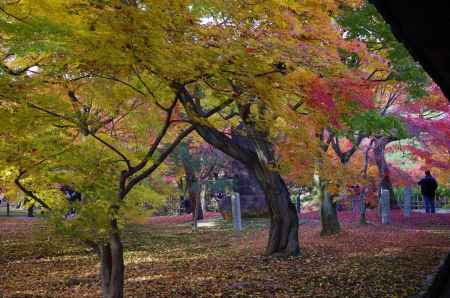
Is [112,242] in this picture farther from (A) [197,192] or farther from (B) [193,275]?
(A) [197,192]

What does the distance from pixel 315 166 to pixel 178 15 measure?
735 cm

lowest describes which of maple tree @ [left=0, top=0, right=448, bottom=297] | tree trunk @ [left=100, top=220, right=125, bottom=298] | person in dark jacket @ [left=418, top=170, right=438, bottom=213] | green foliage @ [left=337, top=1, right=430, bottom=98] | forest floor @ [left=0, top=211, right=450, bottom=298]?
forest floor @ [left=0, top=211, right=450, bottom=298]

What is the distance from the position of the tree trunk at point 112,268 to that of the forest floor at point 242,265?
704 mm

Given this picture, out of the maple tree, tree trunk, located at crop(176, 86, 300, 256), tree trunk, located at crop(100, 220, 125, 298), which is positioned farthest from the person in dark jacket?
tree trunk, located at crop(100, 220, 125, 298)

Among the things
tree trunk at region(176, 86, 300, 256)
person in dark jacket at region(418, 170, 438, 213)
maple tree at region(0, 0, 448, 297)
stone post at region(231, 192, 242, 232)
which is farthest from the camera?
person in dark jacket at region(418, 170, 438, 213)

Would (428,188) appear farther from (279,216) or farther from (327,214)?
(279,216)

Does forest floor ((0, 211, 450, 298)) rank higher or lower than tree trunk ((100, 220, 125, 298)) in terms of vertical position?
lower

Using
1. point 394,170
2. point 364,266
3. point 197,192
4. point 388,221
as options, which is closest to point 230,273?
point 364,266

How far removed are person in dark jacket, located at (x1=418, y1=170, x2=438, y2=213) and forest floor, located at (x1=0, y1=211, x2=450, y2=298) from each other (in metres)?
2.11

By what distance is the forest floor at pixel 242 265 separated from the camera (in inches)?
329

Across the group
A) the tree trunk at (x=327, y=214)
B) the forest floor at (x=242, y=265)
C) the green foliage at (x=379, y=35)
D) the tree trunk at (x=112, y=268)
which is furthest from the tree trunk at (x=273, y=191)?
the tree trunk at (x=112, y=268)

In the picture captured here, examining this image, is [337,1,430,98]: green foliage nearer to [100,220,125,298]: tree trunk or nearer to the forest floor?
the forest floor

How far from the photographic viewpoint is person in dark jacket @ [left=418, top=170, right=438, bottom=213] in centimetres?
1925

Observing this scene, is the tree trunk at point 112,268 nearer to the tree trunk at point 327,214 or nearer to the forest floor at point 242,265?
the forest floor at point 242,265
